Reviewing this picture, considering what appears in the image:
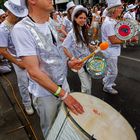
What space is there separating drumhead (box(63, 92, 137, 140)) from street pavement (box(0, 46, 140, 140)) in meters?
1.37

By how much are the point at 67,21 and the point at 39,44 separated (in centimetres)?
562

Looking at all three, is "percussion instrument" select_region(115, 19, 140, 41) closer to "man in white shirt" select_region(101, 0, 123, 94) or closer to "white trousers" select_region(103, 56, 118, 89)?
"man in white shirt" select_region(101, 0, 123, 94)

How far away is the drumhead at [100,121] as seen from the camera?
1.66 metres

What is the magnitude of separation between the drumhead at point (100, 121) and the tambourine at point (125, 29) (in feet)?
7.21

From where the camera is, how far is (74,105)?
1771 millimetres

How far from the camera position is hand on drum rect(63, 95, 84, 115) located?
5.72ft

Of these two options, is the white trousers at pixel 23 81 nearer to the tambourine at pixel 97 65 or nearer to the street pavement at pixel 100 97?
the street pavement at pixel 100 97

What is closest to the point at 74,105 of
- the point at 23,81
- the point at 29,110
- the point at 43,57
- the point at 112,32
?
the point at 43,57

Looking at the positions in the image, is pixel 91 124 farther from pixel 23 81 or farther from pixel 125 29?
pixel 125 29

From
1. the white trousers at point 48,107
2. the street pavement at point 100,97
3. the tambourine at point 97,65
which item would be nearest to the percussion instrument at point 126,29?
the tambourine at point 97,65

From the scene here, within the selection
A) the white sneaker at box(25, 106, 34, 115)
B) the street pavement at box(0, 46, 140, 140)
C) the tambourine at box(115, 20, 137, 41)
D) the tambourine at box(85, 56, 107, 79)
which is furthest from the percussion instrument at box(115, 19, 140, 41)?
the white sneaker at box(25, 106, 34, 115)

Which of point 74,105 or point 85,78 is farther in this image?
point 85,78

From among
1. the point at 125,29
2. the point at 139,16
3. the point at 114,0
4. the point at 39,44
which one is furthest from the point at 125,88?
the point at 139,16

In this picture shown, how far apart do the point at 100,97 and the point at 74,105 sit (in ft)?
9.51
